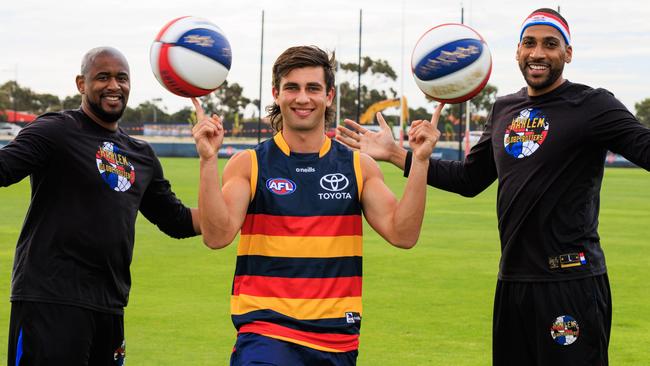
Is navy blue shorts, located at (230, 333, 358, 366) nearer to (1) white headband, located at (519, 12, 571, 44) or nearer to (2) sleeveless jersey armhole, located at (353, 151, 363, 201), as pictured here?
(2) sleeveless jersey armhole, located at (353, 151, 363, 201)

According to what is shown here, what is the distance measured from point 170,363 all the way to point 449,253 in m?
Answer: 8.48

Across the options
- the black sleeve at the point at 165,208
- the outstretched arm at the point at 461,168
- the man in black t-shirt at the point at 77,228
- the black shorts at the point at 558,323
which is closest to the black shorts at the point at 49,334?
the man in black t-shirt at the point at 77,228

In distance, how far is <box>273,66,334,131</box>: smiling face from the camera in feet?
17.4

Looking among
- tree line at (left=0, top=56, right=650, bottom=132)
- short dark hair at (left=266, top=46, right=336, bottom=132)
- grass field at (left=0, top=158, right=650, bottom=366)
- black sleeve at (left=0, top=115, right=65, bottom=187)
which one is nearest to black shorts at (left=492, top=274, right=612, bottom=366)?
short dark hair at (left=266, top=46, right=336, bottom=132)

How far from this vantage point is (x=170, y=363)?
28.6 feet

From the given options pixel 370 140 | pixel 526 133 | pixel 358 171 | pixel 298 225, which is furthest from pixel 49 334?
pixel 526 133

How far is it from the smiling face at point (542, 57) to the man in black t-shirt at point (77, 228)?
7.72 ft

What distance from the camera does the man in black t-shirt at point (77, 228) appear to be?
569 cm

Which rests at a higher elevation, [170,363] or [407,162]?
[407,162]

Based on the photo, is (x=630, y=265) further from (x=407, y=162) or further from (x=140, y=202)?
(x=140, y=202)

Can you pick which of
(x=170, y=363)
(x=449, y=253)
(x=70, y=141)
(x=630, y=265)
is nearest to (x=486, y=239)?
(x=449, y=253)

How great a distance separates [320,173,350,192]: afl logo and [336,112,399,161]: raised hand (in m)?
0.89

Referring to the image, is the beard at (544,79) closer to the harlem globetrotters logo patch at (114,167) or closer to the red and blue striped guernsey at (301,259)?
the red and blue striped guernsey at (301,259)

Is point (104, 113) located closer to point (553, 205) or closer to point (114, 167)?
point (114, 167)
